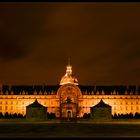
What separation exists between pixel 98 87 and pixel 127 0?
119 metres

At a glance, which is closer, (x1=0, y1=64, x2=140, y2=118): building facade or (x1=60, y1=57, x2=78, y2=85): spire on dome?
(x1=0, y1=64, x2=140, y2=118): building facade

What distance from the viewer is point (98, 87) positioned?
134000 mm

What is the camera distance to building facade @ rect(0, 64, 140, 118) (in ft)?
414

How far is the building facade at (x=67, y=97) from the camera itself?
12631 cm

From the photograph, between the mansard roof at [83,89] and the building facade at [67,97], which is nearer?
the building facade at [67,97]

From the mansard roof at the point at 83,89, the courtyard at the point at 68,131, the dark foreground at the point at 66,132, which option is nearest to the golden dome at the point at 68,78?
the mansard roof at the point at 83,89

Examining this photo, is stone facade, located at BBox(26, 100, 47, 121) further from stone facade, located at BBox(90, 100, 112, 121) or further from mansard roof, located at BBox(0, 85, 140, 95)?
mansard roof, located at BBox(0, 85, 140, 95)

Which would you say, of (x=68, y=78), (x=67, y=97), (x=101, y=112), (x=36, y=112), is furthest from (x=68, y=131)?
(x=68, y=78)

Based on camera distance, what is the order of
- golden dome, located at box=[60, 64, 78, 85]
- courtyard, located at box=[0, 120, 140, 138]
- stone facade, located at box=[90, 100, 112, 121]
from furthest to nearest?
golden dome, located at box=[60, 64, 78, 85]
stone facade, located at box=[90, 100, 112, 121]
courtyard, located at box=[0, 120, 140, 138]

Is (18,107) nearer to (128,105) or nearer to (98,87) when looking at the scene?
(98,87)

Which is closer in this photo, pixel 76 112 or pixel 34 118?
pixel 34 118

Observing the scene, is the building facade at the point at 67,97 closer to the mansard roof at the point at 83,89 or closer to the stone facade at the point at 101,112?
the mansard roof at the point at 83,89

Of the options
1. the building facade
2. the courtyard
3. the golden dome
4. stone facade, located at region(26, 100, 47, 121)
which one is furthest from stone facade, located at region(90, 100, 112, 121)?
the golden dome

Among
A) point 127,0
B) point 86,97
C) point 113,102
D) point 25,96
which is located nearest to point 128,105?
point 113,102
